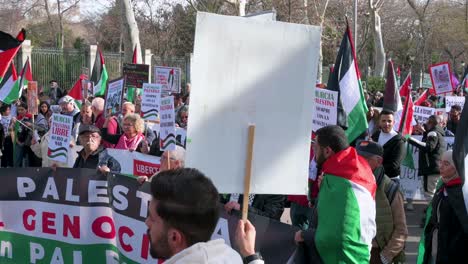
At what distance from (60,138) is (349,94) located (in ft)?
10.00

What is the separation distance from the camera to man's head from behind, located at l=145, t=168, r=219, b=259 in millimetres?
2504

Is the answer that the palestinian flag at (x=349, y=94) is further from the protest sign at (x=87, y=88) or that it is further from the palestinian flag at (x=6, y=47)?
the protest sign at (x=87, y=88)

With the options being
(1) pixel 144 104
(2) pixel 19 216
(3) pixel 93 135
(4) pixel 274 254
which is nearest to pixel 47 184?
(2) pixel 19 216

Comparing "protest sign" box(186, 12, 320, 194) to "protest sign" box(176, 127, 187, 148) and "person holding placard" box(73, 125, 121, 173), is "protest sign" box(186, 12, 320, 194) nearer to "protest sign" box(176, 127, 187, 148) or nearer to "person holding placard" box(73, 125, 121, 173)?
"person holding placard" box(73, 125, 121, 173)

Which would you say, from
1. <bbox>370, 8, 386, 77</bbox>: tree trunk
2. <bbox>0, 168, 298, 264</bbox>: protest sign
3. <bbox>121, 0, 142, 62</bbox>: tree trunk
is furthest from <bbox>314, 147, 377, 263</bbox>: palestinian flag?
<bbox>370, 8, 386, 77</bbox>: tree trunk

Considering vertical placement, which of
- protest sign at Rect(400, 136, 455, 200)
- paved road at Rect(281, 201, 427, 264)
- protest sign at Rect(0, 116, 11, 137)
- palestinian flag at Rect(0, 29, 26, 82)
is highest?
palestinian flag at Rect(0, 29, 26, 82)

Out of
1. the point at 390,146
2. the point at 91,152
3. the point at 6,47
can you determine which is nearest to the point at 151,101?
the point at 6,47

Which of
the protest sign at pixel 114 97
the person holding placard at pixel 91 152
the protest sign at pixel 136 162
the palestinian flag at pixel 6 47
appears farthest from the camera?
the protest sign at pixel 114 97

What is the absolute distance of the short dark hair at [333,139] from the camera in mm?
4539

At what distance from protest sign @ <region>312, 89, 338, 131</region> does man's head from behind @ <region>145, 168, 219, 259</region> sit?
5.08 metres

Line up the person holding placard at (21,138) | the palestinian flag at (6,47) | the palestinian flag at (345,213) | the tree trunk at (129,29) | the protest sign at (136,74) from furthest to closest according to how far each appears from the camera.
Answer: the tree trunk at (129,29)
the protest sign at (136,74)
the person holding placard at (21,138)
the palestinian flag at (6,47)
the palestinian flag at (345,213)

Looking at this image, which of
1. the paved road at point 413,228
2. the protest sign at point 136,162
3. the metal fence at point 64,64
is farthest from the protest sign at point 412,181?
the metal fence at point 64,64

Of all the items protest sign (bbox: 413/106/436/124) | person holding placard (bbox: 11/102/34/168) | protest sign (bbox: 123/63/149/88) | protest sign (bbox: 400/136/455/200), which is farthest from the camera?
protest sign (bbox: 123/63/149/88)

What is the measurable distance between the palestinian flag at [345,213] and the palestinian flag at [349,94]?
10.4 ft
